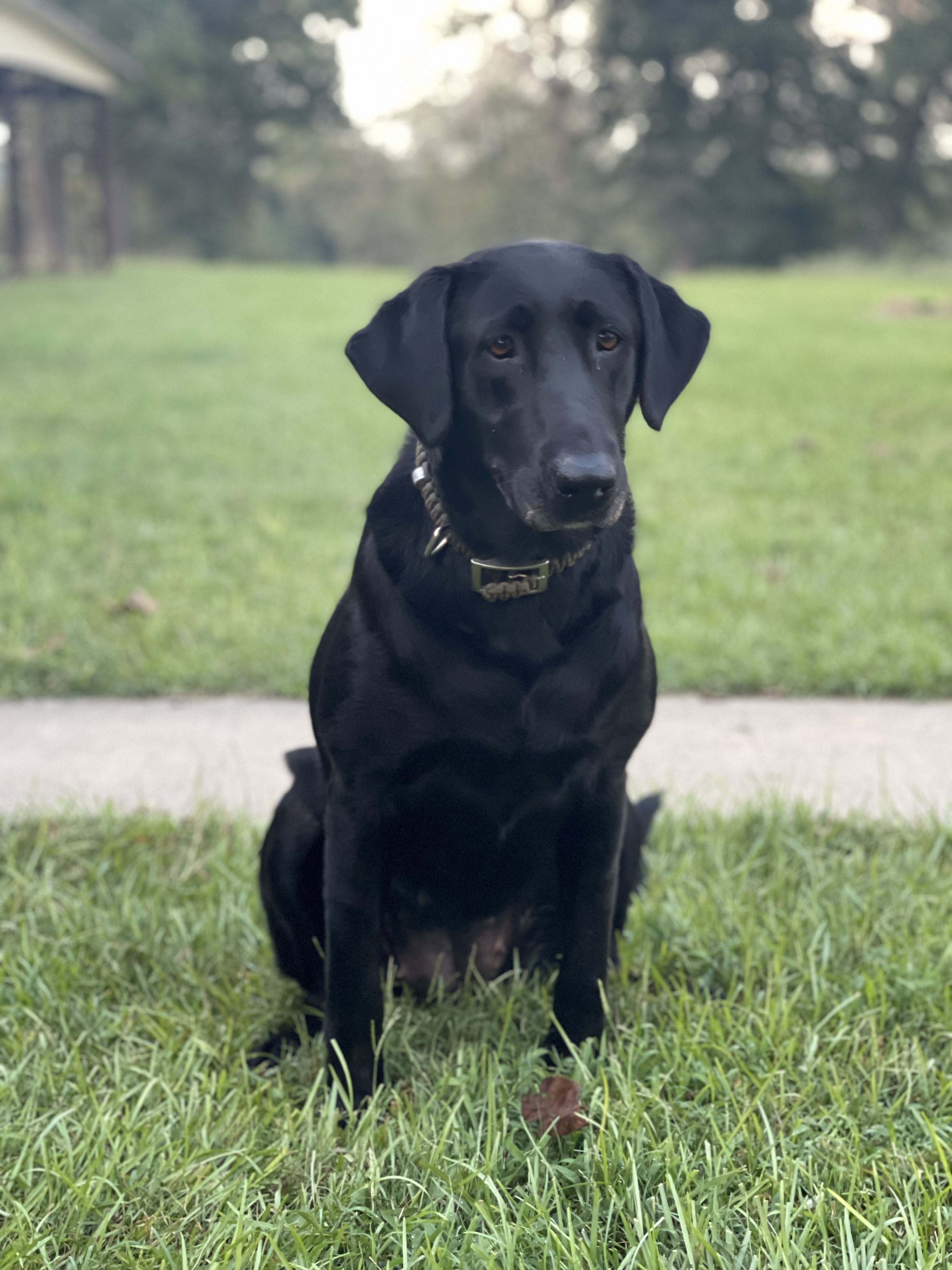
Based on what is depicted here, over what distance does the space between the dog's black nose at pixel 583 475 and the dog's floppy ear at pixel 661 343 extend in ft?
0.90

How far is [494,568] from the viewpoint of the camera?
6.09 ft

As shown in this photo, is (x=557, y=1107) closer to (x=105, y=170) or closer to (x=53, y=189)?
(x=53, y=189)

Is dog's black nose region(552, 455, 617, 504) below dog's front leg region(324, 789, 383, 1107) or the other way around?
the other way around

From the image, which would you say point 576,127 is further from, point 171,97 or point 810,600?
point 810,600

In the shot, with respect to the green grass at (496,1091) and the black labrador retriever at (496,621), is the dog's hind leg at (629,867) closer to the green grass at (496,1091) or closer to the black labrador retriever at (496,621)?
the green grass at (496,1091)

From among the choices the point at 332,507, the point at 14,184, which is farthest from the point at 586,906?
the point at 14,184

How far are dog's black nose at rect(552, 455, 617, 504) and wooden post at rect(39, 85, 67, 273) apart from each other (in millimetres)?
21896

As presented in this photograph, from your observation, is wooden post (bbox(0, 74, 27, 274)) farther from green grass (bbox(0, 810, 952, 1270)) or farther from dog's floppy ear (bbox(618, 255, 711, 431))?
dog's floppy ear (bbox(618, 255, 711, 431))

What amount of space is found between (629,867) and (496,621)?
675mm

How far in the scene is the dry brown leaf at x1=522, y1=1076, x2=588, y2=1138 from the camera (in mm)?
1835

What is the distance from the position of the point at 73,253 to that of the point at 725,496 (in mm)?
26856

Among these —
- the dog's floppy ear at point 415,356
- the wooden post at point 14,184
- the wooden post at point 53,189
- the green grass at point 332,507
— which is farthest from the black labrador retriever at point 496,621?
the wooden post at point 53,189

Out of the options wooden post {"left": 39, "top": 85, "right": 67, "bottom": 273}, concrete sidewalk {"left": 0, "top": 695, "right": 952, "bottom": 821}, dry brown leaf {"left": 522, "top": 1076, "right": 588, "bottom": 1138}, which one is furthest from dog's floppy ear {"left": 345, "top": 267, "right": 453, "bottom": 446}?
wooden post {"left": 39, "top": 85, "right": 67, "bottom": 273}

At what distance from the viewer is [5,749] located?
328 cm
